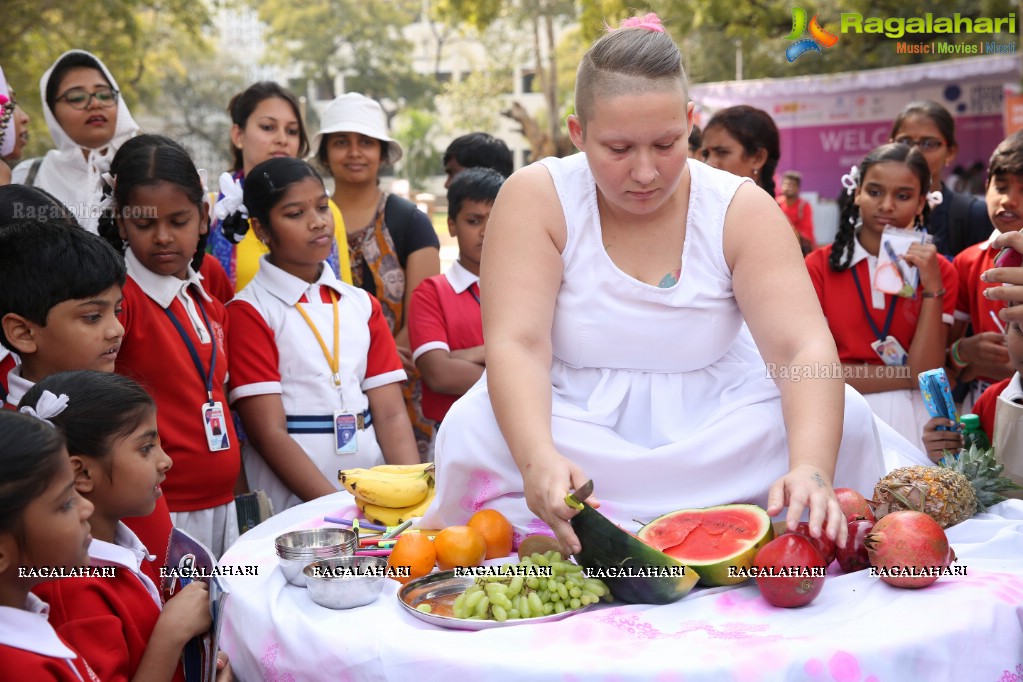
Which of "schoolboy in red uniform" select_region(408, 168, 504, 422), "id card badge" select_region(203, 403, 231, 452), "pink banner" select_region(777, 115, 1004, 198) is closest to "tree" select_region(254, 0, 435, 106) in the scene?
"pink banner" select_region(777, 115, 1004, 198)

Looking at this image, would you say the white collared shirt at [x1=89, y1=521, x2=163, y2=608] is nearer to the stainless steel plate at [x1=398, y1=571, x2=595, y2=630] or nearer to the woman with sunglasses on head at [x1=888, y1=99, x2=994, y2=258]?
the stainless steel plate at [x1=398, y1=571, x2=595, y2=630]

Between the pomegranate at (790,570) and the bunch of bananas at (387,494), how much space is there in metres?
1.27

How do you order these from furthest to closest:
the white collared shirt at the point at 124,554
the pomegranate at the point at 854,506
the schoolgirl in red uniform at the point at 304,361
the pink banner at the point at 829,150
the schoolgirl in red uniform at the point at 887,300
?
the pink banner at the point at 829,150 → the schoolgirl in red uniform at the point at 887,300 → the schoolgirl in red uniform at the point at 304,361 → the pomegranate at the point at 854,506 → the white collared shirt at the point at 124,554

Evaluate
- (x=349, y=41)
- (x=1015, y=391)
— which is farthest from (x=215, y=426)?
(x=349, y=41)

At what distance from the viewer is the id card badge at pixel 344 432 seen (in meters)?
4.14

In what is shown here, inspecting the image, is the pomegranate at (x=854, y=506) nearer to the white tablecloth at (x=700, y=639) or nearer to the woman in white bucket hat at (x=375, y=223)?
the white tablecloth at (x=700, y=639)

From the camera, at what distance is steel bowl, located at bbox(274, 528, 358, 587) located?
2.54 metres

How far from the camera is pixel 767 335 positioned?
2871mm

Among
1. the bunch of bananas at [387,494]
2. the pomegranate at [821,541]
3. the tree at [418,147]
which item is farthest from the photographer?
the tree at [418,147]

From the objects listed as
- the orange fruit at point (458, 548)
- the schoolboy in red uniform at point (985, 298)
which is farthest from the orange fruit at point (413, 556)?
the schoolboy in red uniform at point (985, 298)

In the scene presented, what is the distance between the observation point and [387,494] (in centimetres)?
322

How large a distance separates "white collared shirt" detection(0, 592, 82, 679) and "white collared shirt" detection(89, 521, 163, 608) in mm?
312

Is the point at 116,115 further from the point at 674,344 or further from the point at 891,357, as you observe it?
the point at 891,357

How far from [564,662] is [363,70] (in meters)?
48.0
